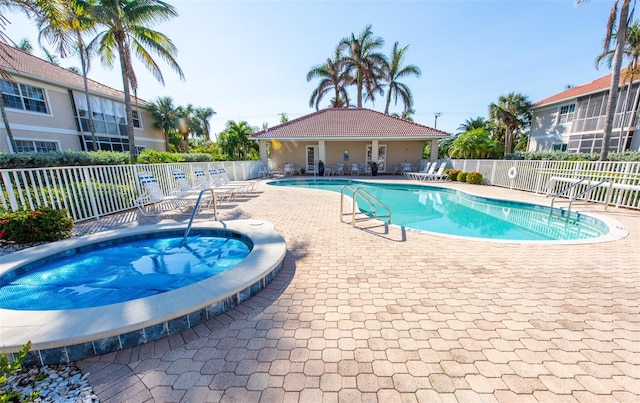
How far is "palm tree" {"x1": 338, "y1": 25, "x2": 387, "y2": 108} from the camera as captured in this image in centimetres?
2075

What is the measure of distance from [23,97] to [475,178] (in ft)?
85.3

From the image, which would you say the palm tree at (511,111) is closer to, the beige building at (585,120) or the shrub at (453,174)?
the beige building at (585,120)

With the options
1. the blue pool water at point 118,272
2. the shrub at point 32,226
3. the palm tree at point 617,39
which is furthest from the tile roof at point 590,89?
the shrub at point 32,226

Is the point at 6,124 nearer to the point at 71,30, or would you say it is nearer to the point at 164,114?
the point at 71,30

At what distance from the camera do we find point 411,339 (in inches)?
85.0

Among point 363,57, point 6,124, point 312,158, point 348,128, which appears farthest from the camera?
point 363,57

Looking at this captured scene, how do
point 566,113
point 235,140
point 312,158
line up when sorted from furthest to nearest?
point 235,140 → point 566,113 → point 312,158

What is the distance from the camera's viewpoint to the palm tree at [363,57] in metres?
20.8

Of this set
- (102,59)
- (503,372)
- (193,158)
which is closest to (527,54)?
(503,372)

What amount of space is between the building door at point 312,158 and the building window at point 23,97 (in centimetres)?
1672

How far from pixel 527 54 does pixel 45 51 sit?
1505 inches

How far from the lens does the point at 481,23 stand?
1012 cm

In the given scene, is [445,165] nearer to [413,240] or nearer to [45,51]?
[413,240]

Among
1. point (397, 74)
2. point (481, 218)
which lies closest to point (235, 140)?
point (397, 74)
